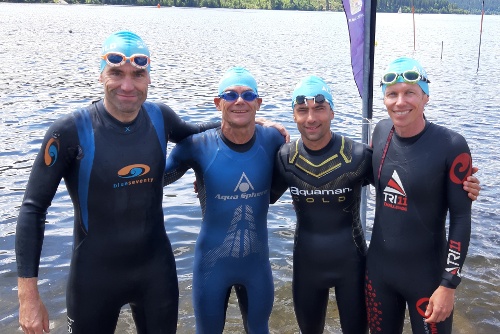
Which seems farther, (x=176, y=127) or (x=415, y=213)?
(x=176, y=127)

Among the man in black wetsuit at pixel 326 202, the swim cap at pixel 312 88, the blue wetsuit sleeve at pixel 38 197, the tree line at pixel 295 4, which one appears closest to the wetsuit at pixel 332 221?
the man in black wetsuit at pixel 326 202

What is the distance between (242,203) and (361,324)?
1.42m

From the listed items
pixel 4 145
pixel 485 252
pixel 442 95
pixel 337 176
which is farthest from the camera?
pixel 442 95

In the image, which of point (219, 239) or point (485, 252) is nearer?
point (219, 239)

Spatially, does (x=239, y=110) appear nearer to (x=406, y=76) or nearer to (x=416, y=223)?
(x=406, y=76)

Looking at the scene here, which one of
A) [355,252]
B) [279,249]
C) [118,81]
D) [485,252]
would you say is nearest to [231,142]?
[118,81]

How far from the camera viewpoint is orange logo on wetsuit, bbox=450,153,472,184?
3.40 m

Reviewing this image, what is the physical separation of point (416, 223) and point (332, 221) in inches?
27.0

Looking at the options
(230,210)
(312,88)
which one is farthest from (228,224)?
(312,88)

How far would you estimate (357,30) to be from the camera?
4938 millimetres

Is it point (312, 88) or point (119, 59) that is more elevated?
point (119, 59)

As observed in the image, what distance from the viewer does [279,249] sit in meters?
7.82

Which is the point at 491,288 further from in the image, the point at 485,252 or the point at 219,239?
the point at 219,239

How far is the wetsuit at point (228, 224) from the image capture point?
4.03m
